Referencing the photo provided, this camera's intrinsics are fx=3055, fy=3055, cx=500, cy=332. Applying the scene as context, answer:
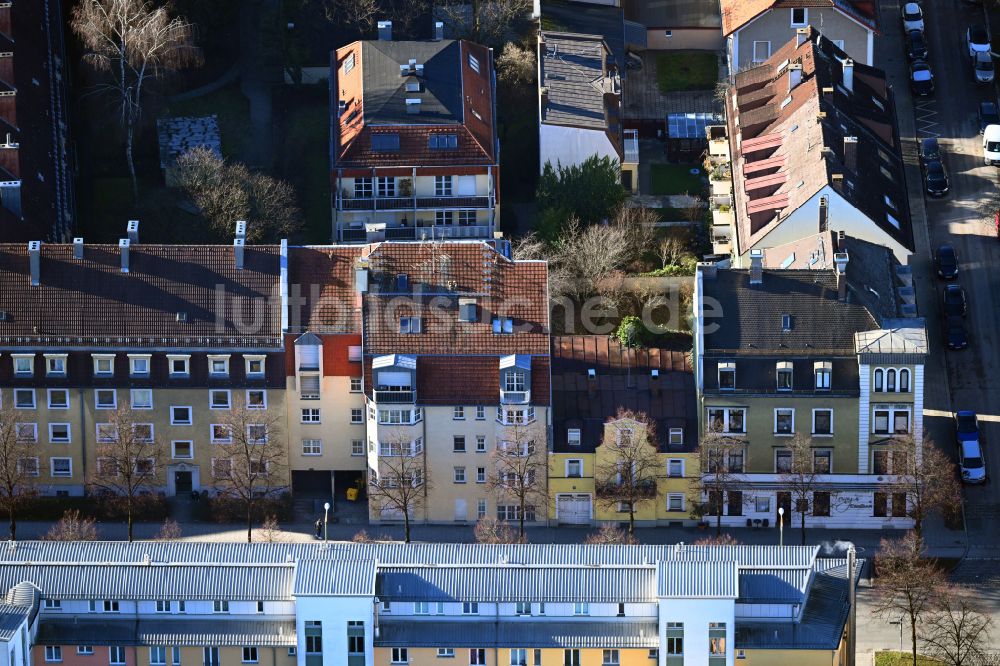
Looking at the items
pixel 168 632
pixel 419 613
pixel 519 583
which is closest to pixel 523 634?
pixel 519 583

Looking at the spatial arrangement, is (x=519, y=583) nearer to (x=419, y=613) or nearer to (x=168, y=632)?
(x=419, y=613)

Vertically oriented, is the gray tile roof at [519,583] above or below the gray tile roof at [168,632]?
above

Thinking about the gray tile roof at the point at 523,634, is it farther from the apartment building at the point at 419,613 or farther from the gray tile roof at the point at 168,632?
the gray tile roof at the point at 168,632

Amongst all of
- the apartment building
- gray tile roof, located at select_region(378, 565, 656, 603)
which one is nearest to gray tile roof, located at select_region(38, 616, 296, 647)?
the apartment building

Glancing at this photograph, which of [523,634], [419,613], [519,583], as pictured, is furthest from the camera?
[419,613]

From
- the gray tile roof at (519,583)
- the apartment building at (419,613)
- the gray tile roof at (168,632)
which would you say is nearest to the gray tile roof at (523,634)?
the apartment building at (419,613)

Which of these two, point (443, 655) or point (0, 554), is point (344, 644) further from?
point (0, 554)

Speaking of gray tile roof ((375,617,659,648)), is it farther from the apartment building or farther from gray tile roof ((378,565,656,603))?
gray tile roof ((378,565,656,603))

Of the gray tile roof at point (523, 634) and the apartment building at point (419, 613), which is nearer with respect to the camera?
the apartment building at point (419, 613)
